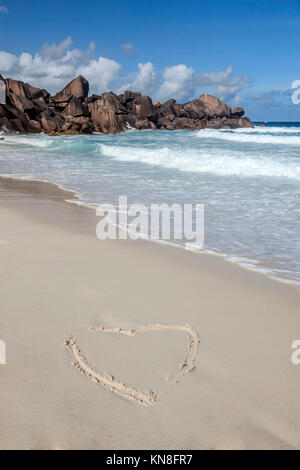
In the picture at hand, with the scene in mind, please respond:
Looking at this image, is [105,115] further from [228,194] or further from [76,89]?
[228,194]

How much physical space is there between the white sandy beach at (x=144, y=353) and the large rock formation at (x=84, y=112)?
36.5 meters

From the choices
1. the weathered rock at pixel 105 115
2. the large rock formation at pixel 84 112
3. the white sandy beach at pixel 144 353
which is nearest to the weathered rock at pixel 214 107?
Result: the large rock formation at pixel 84 112

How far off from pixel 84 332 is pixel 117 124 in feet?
157

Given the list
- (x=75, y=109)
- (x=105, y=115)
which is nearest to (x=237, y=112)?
(x=105, y=115)

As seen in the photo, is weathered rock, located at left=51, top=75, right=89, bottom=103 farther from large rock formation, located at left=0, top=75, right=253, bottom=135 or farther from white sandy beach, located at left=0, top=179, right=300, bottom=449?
white sandy beach, located at left=0, top=179, right=300, bottom=449

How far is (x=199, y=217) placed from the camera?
18.8ft

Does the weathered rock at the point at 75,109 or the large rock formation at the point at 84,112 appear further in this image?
the weathered rock at the point at 75,109

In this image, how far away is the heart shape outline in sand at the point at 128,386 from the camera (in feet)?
5.63

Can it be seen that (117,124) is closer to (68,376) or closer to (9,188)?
(9,188)

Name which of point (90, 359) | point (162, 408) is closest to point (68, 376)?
point (90, 359)

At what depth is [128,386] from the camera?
1.78 meters

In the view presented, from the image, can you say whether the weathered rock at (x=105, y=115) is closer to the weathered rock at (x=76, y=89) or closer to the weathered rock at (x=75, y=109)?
the weathered rock at (x=75, y=109)

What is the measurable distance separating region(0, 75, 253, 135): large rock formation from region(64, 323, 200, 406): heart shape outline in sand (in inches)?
1475

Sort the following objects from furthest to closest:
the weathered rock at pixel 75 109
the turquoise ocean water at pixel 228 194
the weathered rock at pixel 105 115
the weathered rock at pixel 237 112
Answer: the weathered rock at pixel 237 112, the weathered rock at pixel 105 115, the weathered rock at pixel 75 109, the turquoise ocean water at pixel 228 194
